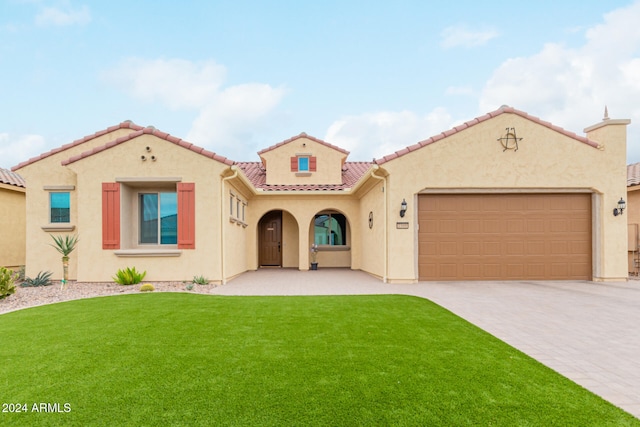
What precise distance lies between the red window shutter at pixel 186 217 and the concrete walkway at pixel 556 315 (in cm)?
180

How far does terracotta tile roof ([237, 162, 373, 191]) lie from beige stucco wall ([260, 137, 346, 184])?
40cm

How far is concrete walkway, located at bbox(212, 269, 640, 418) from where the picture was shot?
351cm

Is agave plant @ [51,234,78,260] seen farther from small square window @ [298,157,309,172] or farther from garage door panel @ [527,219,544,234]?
garage door panel @ [527,219,544,234]

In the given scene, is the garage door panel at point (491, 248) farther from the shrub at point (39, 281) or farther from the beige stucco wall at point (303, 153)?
the shrub at point (39, 281)

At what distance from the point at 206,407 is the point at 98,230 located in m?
9.07

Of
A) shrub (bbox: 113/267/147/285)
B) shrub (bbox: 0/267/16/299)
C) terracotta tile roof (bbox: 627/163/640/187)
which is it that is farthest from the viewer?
terracotta tile roof (bbox: 627/163/640/187)

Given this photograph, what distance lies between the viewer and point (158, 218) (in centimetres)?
1044

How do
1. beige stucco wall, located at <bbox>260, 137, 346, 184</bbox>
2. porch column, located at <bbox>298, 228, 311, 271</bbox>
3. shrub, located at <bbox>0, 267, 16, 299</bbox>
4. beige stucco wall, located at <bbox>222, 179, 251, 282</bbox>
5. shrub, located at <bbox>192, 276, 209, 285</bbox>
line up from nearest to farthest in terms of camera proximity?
shrub, located at <bbox>0, 267, 16, 299</bbox> → shrub, located at <bbox>192, 276, 209, 285</bbox> → beige stucco wall, located at <bbox>222, 179, 251, 282</bbox> → porch column, located at <bbox>298, 228, 311, 271</bbox> → beige stucco wall, located at <bbox>260, 137, 346, 184</bbox>

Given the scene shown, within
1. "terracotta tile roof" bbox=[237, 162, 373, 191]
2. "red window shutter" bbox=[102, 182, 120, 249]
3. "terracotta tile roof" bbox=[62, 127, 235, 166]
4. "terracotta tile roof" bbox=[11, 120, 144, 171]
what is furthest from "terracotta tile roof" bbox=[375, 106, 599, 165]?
"terracotta tile roof" bbox=[11, 120, 144, 171]

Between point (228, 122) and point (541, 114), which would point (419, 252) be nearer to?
point (541, 114)

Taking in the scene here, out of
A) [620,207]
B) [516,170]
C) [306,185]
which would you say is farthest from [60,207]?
[620,207]

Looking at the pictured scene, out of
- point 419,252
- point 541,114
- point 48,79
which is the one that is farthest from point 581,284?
point 48,79

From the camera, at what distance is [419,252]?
10008mm

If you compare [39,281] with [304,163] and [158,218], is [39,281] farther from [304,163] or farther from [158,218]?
[304,163]
